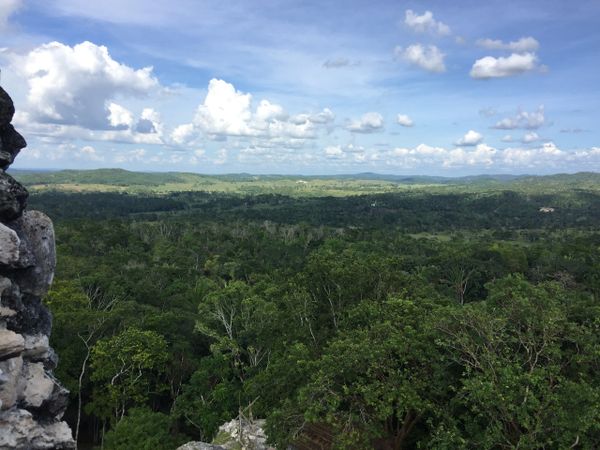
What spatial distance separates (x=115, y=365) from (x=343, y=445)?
1818cm

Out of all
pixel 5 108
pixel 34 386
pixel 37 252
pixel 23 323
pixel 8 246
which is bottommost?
pixel 34 386

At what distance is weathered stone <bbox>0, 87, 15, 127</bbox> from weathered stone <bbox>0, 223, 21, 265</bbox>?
3.51m

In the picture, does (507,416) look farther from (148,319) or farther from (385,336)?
(148,319)

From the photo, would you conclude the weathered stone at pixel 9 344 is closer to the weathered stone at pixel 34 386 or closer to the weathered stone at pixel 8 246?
the weathered stone at pixel 34 386

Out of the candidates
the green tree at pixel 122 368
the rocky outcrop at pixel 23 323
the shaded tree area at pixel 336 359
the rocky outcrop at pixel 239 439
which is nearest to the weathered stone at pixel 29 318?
the rocky outcrop at pixel 23 323

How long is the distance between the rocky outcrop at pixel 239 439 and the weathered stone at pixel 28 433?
7.51 metres

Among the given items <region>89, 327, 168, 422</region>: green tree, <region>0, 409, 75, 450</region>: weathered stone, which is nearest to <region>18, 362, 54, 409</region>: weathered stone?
<region>0, 409, 75, 450</region>: weathered stone

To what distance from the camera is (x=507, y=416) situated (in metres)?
14.0

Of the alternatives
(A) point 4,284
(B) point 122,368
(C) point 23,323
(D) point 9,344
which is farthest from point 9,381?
(B) point 122,368

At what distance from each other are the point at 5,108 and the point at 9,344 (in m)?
6.61

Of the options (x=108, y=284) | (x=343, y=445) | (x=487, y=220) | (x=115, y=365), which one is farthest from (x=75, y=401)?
(x=487, y=220)

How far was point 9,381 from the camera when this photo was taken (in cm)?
1115

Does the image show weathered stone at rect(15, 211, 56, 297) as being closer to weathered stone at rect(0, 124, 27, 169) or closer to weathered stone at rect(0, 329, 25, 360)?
weathered stone at rect(0, 124, 27, 169)

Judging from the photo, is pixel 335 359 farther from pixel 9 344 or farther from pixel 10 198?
pixel 10 198
